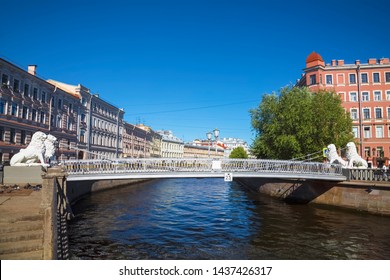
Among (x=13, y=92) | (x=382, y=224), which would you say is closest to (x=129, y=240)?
(x=382, y=224)

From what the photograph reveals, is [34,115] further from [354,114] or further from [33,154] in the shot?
[354,114]

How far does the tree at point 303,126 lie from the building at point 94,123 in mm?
19880

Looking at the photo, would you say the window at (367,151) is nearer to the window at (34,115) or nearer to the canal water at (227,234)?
the canal water at (227,234)

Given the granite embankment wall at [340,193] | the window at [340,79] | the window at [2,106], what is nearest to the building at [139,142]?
the window at [2,106]

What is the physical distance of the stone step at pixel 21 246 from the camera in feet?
15.0

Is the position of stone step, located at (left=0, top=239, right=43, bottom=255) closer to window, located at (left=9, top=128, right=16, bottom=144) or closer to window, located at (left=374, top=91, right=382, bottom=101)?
window, located at (left=9, top=128, right=16, bottom=144)

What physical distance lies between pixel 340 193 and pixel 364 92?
67.7 feet

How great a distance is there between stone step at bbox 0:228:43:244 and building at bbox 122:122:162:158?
143ft

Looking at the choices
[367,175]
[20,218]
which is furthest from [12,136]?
[367,175]

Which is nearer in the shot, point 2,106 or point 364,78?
point 2,106

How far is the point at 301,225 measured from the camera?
12.3 m

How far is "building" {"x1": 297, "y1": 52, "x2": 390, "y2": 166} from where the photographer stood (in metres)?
30.3

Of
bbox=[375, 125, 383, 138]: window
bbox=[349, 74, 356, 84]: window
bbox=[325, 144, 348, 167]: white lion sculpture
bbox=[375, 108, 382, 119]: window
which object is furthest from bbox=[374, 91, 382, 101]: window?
bbox=[325, 144, 348, 167]: white lion sculpture

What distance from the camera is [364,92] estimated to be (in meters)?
31.0
